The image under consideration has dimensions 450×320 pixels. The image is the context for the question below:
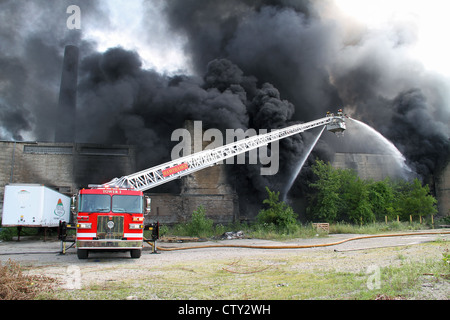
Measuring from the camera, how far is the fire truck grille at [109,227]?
371 inches

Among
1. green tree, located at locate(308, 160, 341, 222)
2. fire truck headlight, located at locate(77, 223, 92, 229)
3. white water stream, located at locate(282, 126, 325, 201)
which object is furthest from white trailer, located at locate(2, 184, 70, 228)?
green tree, located at locate(308, 160, 341, 222)

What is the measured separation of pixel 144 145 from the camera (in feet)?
72.9

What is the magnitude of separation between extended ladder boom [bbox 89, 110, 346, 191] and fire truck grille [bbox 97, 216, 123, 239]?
10.6ft

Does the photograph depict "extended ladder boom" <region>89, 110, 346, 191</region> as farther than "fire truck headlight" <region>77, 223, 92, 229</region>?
Yes

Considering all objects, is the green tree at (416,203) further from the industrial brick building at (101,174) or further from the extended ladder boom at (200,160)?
the industrial brick building at (101,174)

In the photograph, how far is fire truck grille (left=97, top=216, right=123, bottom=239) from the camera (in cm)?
942

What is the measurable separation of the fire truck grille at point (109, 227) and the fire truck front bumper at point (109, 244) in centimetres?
14

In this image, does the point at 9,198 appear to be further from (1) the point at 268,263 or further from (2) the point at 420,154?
(2) the point at 420,154

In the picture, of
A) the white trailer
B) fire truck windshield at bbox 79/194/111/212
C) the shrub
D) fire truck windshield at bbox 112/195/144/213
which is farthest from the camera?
the shrub

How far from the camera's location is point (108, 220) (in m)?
9.55

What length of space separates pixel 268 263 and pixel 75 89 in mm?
29875

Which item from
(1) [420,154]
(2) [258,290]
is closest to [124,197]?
(2) [258,290]

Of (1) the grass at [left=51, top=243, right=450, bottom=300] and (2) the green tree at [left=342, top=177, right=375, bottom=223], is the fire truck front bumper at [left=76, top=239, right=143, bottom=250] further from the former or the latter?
(2) the green tree at [left=342, top=177, right=375, bottom=223]

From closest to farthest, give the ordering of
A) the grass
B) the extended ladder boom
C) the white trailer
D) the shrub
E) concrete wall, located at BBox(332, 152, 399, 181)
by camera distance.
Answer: the grass < the extended ladder boom < the white trailer < the shrub < concrete wall, located at BBox(332, 152, 399, 181)
